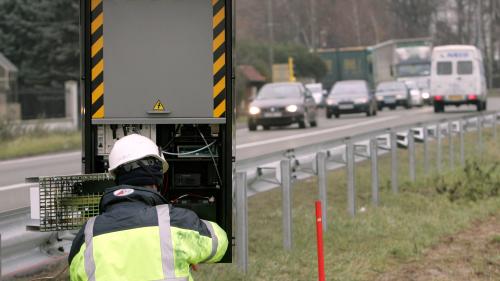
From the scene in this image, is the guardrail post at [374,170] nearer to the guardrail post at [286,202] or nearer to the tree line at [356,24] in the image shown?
the guardrail post at [286,202]

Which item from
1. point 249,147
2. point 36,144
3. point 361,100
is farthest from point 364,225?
point 361,100

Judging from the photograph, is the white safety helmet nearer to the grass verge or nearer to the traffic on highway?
the traffic on highway

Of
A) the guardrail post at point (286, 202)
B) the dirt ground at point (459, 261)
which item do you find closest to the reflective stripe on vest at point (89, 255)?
the dirt ground at point (459, 261)

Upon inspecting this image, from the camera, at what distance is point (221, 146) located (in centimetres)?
672

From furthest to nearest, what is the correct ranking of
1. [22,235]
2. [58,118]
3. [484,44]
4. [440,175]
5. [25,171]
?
[484,44] < [58,118] < [25,171] < [440,175] < [22,235]

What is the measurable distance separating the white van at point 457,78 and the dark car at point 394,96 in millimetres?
6784

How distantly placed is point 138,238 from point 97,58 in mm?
3018

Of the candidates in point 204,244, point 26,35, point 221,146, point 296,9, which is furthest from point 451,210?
point 296,9

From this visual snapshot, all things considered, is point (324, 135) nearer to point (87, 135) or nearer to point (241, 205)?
point (241, 205)

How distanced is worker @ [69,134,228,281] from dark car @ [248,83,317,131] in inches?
1093

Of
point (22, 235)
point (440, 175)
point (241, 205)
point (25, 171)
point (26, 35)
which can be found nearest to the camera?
point (22, 235)

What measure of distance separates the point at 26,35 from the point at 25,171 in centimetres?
2430

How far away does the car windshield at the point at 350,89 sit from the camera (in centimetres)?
4244

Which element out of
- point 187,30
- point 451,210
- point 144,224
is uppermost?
point 187,30
